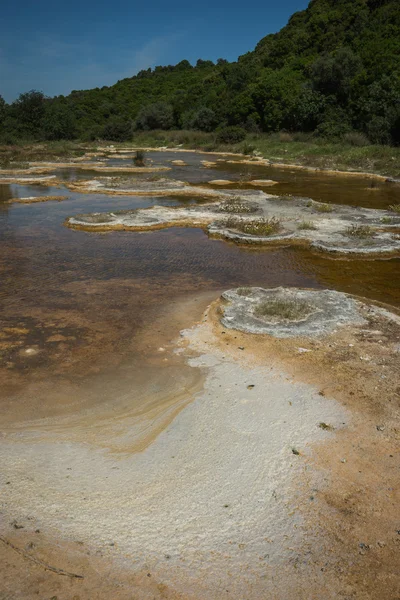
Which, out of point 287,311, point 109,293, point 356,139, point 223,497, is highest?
point 356,139

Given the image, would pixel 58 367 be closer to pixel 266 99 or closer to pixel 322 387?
pixel 322 387

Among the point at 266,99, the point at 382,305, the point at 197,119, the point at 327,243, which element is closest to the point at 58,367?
the point at 382,305

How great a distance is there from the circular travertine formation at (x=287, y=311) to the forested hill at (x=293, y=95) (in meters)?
27.5

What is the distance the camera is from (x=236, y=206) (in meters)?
15.4

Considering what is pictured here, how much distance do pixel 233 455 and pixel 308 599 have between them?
4.57 feet

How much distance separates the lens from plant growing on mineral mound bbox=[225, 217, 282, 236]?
12383mm

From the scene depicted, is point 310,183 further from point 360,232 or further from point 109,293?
point 109,293

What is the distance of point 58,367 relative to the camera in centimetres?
582

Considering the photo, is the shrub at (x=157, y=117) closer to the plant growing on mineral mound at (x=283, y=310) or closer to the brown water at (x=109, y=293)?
the brown water at (x=109, y=293)

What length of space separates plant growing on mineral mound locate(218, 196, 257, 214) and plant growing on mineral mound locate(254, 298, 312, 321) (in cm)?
780

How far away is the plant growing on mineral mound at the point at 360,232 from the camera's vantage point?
12.0 metres

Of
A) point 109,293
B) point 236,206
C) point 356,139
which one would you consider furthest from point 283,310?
point 356,139

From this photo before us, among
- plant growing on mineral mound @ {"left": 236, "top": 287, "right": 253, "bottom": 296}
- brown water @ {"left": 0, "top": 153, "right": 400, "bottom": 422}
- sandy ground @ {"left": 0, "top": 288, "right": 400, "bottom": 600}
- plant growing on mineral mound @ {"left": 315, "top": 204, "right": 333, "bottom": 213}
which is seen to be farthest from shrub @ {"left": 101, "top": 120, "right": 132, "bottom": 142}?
sandy ground @ {"left": 0, "top": 288, "right": 400, "bottom": 600}

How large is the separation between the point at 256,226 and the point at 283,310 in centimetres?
615
